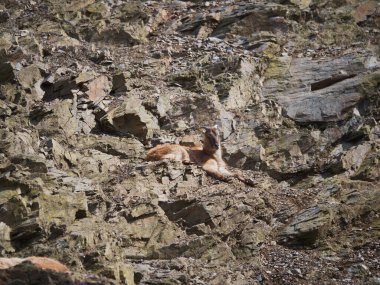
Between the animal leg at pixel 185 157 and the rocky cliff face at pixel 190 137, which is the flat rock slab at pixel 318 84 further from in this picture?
the animal leg at pixel 185 157

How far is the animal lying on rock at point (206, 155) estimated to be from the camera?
15.4 m

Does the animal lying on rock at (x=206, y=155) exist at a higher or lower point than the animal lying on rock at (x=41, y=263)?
lower

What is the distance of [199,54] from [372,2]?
25.3ft

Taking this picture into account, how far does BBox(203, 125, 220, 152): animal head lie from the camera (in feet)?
53.2

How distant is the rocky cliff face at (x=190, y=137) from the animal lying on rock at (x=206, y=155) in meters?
0.26

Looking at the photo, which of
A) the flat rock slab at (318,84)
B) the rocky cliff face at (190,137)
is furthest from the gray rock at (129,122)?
the flat rock slab at (318,84)

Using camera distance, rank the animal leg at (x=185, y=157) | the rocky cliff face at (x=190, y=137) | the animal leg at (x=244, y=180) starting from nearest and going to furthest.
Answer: the rocky cliff face at (x=190, y=137) < the animal leg at (x=244, y=180) < the animal leg at (x=185, y=157)

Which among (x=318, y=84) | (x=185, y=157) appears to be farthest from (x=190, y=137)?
(x=318, y=84)

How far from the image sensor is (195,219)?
12.9 metres

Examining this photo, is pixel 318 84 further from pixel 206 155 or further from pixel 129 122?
pixel 129 122

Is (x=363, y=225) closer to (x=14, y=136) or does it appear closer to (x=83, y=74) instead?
(x=14, y=136)

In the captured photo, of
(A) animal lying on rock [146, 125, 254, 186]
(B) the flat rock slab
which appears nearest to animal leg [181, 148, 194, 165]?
(A) animal lying on rock [146, 125, 254, 186]

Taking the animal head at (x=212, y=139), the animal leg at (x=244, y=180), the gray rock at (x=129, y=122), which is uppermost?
the gray rock at (x=129, y=122)

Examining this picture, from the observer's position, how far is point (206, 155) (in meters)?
16.0
